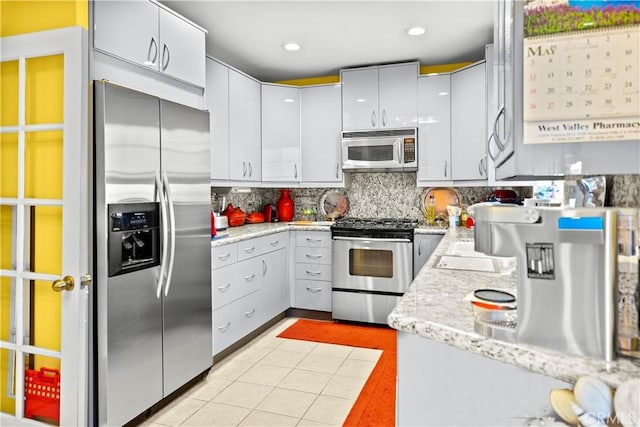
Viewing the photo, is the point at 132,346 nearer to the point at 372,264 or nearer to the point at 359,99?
the point at 372,264

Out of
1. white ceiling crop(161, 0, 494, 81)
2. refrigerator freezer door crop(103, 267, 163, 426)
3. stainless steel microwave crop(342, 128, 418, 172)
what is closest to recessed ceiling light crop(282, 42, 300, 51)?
white ceiling crop(161, 0, 494, 81)

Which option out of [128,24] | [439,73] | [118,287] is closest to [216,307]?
[118,287]

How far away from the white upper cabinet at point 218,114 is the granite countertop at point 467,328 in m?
2.23

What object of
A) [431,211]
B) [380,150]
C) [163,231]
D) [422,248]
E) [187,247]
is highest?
[380,150]

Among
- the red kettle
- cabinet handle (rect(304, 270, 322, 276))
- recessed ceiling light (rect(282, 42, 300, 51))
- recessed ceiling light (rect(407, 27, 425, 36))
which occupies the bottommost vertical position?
cabinet handle (rect(304, 270, 322, 276))

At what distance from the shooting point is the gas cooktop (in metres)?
3.90

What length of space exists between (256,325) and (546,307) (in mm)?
3088

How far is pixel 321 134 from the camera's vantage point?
442 centimetres

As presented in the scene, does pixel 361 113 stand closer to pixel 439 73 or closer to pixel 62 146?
pixel 439 73

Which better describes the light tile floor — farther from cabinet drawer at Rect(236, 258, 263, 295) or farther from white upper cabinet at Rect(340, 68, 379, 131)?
white upper cabinet at Rect(340, 68, 379, 131)

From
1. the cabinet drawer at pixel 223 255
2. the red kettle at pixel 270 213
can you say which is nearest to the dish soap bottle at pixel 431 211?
the red kettle at pixel 270 213

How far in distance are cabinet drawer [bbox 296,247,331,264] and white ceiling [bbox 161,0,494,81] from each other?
73.3 inches

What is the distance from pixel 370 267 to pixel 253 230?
3.86 ft

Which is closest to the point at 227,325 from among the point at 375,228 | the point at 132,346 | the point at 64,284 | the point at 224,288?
the point at 224,288
